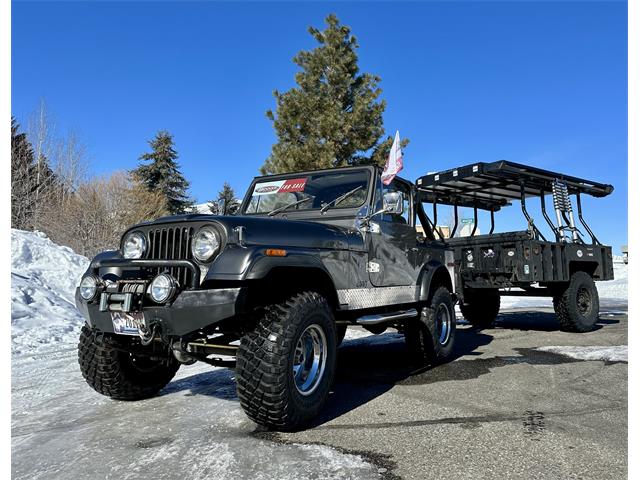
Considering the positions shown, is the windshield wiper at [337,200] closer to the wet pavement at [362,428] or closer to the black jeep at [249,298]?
the black jeep at [249,298]

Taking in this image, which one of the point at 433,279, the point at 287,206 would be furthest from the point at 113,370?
the point at 433,279

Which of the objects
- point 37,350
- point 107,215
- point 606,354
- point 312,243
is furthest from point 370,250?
point 107,215

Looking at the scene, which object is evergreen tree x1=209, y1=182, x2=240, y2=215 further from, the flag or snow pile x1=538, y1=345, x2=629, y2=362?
snow pile x1=538, y1=345, x2=629, y2=362

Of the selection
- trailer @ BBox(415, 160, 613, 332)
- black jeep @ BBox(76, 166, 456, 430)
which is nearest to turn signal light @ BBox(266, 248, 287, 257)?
black jeep @ BBox(76, 166, 456, 430)

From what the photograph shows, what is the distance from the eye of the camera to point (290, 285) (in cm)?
356

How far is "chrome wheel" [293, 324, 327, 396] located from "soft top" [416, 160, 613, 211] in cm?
500

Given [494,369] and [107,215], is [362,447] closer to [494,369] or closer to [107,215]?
[494,369]

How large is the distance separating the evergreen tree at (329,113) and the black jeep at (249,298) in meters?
11.6

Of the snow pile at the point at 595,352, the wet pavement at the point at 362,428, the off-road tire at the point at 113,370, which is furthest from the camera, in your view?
the snow pile at the point at 595,352

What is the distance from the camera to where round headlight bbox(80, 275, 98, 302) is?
11.1ft

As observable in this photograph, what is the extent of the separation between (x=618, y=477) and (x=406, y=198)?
386 centimetres

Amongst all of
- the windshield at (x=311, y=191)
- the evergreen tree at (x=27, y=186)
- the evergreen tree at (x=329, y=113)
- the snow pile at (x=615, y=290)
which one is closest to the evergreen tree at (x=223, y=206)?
the windshield at (x=311, y=191)

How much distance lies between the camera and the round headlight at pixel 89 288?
3.39 meters

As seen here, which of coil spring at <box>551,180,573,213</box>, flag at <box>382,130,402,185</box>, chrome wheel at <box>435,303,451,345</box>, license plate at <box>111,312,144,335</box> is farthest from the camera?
coil spring at <box>551,180,573,213</box>
